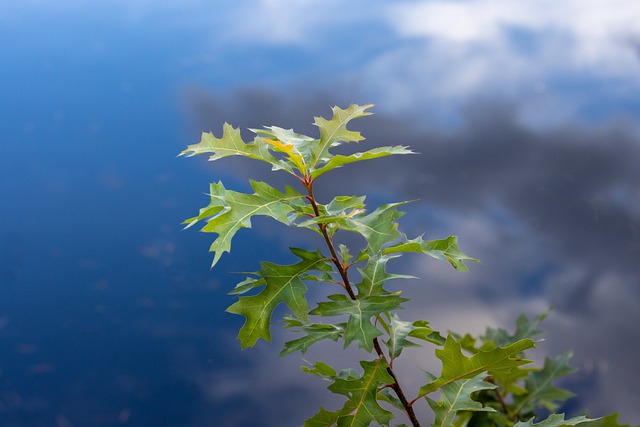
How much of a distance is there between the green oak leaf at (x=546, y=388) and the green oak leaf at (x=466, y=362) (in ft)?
5.42

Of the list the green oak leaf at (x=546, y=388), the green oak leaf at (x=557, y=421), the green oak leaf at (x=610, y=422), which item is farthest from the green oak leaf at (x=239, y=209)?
the green oak leaf at (x=546, y=388)

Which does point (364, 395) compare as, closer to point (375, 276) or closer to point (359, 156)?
point (375, 276)

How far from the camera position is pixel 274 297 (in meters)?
1.84

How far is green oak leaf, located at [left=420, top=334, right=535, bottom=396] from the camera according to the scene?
1.84 m

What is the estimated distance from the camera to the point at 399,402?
1985 mm

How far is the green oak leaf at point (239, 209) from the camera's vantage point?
5.75 feet

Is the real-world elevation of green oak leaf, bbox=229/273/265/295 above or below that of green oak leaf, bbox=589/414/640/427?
above

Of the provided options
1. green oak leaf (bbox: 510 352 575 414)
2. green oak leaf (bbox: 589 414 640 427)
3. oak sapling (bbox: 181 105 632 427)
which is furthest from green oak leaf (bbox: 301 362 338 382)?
green oak leaf (bbox: 510 352 575 414)

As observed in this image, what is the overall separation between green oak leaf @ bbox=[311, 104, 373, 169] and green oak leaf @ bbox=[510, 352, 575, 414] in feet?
6.60

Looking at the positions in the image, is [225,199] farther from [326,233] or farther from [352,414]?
[352,414]

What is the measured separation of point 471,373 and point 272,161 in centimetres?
78

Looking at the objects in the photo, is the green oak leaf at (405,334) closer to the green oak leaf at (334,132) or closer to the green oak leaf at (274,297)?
the green oak leaf at (274,297)

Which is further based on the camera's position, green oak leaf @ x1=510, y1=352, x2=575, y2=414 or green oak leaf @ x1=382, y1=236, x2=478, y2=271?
green oak leaf @ x1=510, y1=352, x2=575, y2=414

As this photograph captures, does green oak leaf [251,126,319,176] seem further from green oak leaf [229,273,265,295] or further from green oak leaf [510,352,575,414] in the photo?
green oak leaf [510,352,575,414]
